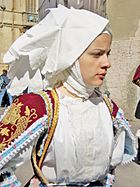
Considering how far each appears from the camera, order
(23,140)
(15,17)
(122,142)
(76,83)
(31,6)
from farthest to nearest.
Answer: (31,6)
(15,17)
(122,142)
(76,83)
(23,140)

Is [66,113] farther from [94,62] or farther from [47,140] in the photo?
[94,62]

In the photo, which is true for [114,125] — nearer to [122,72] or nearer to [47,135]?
[47,135]

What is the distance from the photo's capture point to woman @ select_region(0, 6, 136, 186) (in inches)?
74.9

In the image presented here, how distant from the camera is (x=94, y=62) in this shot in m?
1.97

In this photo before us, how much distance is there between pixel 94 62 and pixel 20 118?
0.44 metres

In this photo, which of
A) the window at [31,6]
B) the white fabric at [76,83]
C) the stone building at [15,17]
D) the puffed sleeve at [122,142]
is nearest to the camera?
the white fabric at [76,83]

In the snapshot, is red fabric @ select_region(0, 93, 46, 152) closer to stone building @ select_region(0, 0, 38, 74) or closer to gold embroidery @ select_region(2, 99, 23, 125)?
gold embroidery @ select_region(2, 99, 23, 125)

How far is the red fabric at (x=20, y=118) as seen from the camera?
1.89m

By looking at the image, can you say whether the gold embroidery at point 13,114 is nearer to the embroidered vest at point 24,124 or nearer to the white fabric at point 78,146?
the embroidered vest at point 24,124

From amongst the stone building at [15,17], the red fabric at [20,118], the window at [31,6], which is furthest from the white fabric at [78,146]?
the window at [31,6]

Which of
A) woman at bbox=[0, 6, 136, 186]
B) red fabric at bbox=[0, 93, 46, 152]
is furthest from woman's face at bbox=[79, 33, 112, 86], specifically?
red fabric at bbox=[0, 93, 46, 152]

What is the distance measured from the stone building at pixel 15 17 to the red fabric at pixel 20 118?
104ft

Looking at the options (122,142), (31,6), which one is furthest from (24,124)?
(31,6)

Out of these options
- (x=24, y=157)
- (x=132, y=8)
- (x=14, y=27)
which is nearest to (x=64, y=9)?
(x=24, y=157)
